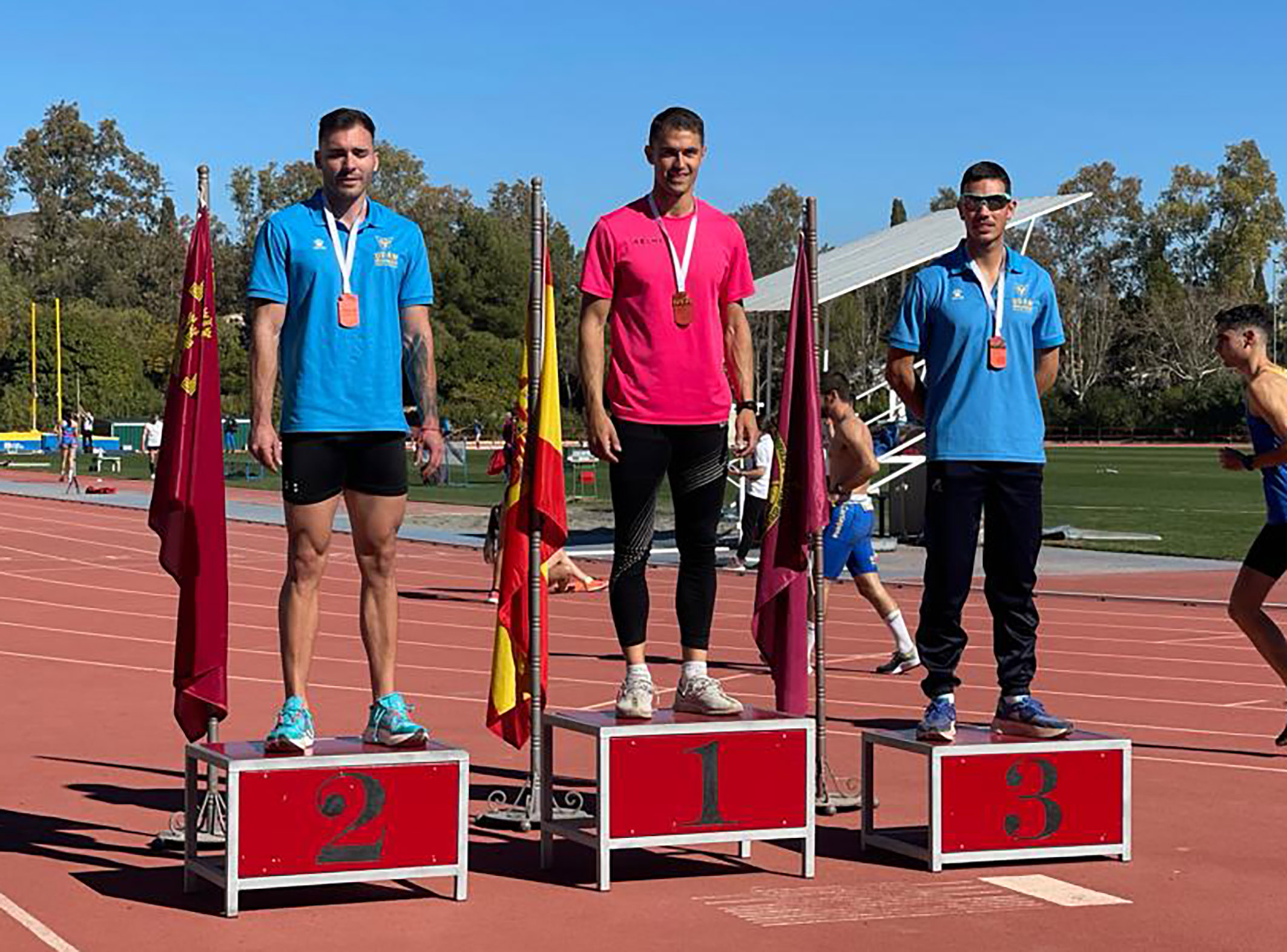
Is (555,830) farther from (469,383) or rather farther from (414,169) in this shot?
(414,169)

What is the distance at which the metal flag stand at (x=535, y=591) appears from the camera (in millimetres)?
7918

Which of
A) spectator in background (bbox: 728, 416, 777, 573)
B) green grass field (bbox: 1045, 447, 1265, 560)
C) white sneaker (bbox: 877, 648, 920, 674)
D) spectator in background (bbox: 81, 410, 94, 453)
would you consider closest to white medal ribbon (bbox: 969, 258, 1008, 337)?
white sneaker (bbox: 877, 648, 920, 674)

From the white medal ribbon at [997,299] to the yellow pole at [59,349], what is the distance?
7816 cm

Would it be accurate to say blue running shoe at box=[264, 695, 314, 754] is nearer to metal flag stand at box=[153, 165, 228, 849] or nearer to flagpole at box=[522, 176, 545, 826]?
metal flag stand at box=[153, 165, 228, 849]

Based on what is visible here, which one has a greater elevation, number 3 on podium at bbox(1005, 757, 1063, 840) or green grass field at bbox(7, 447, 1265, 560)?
green grass field at bbox(7, 447, 1265, 560)

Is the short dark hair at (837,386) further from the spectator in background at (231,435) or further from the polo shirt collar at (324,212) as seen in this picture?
the spectator in background at (231,435)

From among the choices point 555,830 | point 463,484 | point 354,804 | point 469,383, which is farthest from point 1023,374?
point 469,383

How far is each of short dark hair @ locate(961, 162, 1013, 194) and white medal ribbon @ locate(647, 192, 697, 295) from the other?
1.06m

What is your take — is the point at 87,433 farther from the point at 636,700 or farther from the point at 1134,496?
the point at 636,700

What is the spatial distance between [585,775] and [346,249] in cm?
306

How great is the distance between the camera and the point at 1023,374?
784 cm

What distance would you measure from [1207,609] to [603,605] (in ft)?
17.3

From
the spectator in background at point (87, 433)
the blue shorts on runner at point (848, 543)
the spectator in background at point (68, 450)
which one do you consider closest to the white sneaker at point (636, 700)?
the blue shorts on runner at point (848, 543)

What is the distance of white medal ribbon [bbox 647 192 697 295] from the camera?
7.61 meters
